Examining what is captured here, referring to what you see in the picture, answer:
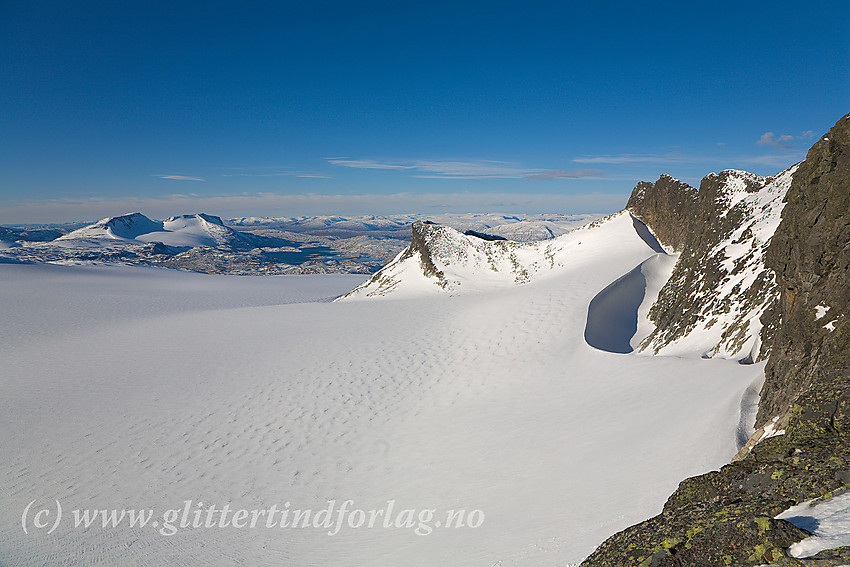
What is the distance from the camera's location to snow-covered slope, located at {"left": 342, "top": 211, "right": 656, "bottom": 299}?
32.0 m

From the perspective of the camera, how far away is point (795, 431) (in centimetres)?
474

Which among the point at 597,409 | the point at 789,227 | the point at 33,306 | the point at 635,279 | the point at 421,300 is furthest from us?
the point at 33,306

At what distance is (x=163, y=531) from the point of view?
377 inches

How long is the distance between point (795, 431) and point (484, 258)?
34.0 m

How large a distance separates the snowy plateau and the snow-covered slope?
7.40 feet

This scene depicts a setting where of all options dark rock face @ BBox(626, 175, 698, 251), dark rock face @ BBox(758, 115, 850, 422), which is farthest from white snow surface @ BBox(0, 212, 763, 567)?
dark rock face @ BBox(626, 175, 698, 251)

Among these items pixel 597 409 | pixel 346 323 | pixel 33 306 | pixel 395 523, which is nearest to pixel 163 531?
pixel 395 523

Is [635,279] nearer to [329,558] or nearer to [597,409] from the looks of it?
[597,409]

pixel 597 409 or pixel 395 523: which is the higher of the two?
pixel 597 409

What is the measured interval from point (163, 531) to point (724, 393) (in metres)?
14.4

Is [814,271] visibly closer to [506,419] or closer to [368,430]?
[506,419]

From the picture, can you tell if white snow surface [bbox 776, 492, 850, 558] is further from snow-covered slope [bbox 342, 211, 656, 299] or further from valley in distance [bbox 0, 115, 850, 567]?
snow-covered slope [bbox 342, 211, 656, 299]

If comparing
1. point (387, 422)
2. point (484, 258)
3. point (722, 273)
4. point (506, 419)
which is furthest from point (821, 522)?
point (484, 258)

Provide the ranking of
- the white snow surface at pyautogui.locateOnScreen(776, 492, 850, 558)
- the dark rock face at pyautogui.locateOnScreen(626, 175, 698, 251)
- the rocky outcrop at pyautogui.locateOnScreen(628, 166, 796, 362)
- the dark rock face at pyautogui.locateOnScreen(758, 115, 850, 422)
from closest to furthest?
the white snow surface at pyautogui.locateOnScreen(776, 492, 850, 558)
the dark rock face at pyautogui.locateOnScreen(758, 115, 850, 422)
the rocky outcrop at pyautogui.locateOnScreen(628, 166, 796, 362)
the dark rock face at pyautogui.locateOnScreen(626, 175, 698, 251)
